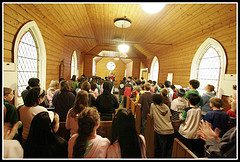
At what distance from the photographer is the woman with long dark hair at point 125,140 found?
64.8 inches

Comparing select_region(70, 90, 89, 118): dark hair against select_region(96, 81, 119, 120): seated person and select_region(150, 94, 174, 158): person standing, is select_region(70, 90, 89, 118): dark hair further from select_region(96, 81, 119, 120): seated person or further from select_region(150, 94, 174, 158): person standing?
select_region(150, 94, 174, 158): person standing

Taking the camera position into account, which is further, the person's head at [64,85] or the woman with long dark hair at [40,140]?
the person's head at [64,85]

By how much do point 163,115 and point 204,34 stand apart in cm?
401

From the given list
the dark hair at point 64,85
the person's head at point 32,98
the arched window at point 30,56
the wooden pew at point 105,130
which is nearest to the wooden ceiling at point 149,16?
the arched window at point 30,56

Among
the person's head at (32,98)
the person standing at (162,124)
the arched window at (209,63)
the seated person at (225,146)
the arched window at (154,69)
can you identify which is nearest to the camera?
the seated person at (225,146)

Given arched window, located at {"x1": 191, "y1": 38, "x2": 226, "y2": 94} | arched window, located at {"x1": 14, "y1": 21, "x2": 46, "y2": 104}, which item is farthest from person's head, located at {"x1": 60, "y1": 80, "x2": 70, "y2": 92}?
arched window, located at {"x1": 191, "y1": 38, "x2": 226, "y2": 94}

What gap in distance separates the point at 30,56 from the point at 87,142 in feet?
13.7

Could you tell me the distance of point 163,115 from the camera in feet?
11.2

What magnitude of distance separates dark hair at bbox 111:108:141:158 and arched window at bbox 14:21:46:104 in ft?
11.2

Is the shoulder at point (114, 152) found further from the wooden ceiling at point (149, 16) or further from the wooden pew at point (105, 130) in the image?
the wooden ceiling at point (149, 16)

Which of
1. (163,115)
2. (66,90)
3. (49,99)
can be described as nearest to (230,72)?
(163,115)

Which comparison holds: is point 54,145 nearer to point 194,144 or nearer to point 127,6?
point 194,144

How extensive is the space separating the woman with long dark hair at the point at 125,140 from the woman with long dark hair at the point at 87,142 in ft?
0.31

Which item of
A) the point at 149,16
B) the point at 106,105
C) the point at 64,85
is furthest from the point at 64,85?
the point at 149,16
